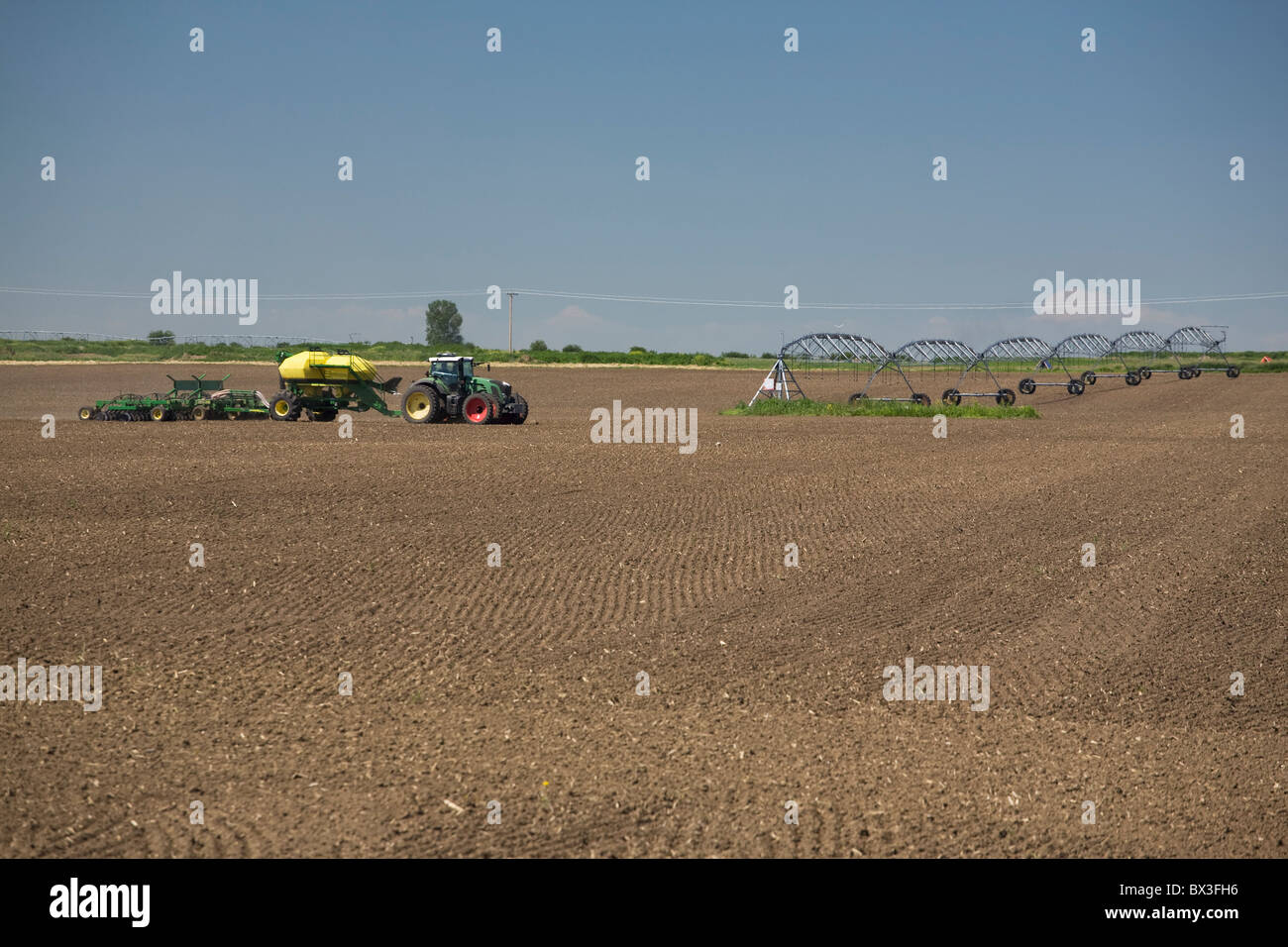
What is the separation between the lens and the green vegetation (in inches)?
1587

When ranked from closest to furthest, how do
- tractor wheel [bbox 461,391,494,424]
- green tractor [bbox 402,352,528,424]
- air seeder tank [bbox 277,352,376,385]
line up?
tractor wheel [bbox 461,391,494,424] < green tractor [bbox 402,352,528,424] < air seeder tank [bbox 277,352,376,385]

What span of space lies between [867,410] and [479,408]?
16560 millimetres

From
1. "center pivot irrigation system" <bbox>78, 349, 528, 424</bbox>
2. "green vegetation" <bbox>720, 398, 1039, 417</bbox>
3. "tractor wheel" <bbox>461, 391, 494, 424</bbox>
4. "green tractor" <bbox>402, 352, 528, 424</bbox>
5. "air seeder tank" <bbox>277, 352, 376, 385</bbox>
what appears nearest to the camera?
"tractor wheel" <bbox>461, 391, 494, 424</bbox>

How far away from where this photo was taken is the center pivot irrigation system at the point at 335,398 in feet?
103

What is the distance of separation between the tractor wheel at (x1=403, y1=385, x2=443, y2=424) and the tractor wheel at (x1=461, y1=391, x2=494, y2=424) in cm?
74

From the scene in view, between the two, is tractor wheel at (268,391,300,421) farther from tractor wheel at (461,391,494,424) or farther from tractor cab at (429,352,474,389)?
tractor wheel at (461,391,494,424)

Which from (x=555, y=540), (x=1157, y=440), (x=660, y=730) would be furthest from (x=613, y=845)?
(x=1157, y=440)

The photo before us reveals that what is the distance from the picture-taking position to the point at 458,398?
3136cm

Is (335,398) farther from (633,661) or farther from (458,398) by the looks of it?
(633,661)

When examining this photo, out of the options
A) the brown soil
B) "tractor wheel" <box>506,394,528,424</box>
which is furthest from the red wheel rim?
the brown soil

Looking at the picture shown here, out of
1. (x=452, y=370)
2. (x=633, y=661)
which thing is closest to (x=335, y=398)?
(x=452, y=370)

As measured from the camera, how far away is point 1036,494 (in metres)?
18.1

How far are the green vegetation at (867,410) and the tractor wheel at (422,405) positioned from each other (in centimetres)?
1289

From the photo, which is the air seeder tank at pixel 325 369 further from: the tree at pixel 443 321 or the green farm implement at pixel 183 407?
the tree at pixel 443 321
